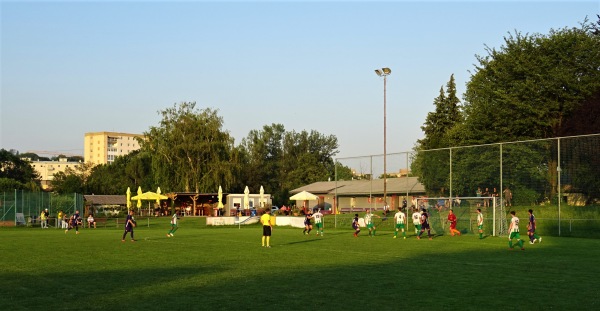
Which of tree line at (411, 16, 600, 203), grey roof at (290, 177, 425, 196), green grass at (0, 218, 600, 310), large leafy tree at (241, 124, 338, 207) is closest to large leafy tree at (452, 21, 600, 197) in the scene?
tree line at (411, 16, 600, 203)

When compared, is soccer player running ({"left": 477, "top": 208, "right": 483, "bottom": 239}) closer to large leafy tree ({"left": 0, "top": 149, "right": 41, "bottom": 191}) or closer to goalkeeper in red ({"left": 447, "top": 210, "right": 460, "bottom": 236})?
goalkeeper in red ({"left": 447, "top": 210, "right": 460, "bottom": 236})

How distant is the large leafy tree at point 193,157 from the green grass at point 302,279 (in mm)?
61980

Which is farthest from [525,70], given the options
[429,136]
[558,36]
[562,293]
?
[562,293]

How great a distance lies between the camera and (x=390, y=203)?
5656 centimetres

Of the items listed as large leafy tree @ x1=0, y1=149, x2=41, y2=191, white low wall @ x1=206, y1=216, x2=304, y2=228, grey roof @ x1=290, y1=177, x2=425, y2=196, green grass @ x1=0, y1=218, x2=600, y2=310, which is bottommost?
white low wall @ x1=206, y1=216, x2=304, y2=228

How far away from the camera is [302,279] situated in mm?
17609

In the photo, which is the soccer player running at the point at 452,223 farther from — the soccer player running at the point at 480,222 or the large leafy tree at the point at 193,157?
the large leafy tree at the point at 193,157

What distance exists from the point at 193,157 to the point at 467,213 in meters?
55.6

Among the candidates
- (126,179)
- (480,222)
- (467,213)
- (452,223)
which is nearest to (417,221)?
(452,223)

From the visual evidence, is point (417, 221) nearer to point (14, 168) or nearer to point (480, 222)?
point (480, 222)

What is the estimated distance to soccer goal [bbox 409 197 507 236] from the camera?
4044 cm

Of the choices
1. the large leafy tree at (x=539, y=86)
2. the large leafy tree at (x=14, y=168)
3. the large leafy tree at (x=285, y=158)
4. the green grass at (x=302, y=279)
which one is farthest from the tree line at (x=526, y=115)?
the large leafy tree at (x=14, y=168)

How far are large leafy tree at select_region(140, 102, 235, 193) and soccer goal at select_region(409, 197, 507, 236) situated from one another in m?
49.2

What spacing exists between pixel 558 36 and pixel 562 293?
48.5 metres
